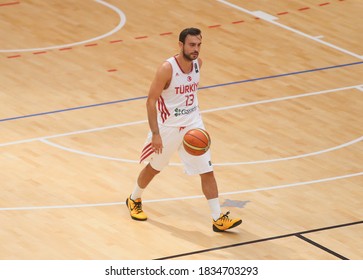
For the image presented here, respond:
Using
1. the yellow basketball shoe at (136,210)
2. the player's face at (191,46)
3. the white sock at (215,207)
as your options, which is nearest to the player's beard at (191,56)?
the player's face at (191,46)

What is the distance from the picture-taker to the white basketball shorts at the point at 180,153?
45.7ft

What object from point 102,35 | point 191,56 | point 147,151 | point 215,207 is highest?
point 191,56

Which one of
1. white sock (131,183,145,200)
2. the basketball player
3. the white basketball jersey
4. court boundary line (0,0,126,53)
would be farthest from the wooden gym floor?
the white basketball jersey

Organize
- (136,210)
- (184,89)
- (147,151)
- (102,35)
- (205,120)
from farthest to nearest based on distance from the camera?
(102,35) → (205,120) → (136,210) → (147,151) → (184,89)

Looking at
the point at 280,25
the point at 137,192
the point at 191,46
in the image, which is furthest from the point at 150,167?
the point at 280,25

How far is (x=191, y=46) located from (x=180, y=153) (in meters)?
1.27

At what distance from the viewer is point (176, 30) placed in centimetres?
2114

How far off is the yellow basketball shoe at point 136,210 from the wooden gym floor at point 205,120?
0.10m

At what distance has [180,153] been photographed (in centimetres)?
1406

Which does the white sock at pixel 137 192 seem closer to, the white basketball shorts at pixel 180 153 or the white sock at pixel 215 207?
the white basketball shorts at pixel 180 153

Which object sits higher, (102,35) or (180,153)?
(180,153)

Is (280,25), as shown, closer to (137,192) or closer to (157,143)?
(137,192)

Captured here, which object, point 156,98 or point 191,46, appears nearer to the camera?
point 191,46

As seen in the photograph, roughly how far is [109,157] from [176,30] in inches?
219
